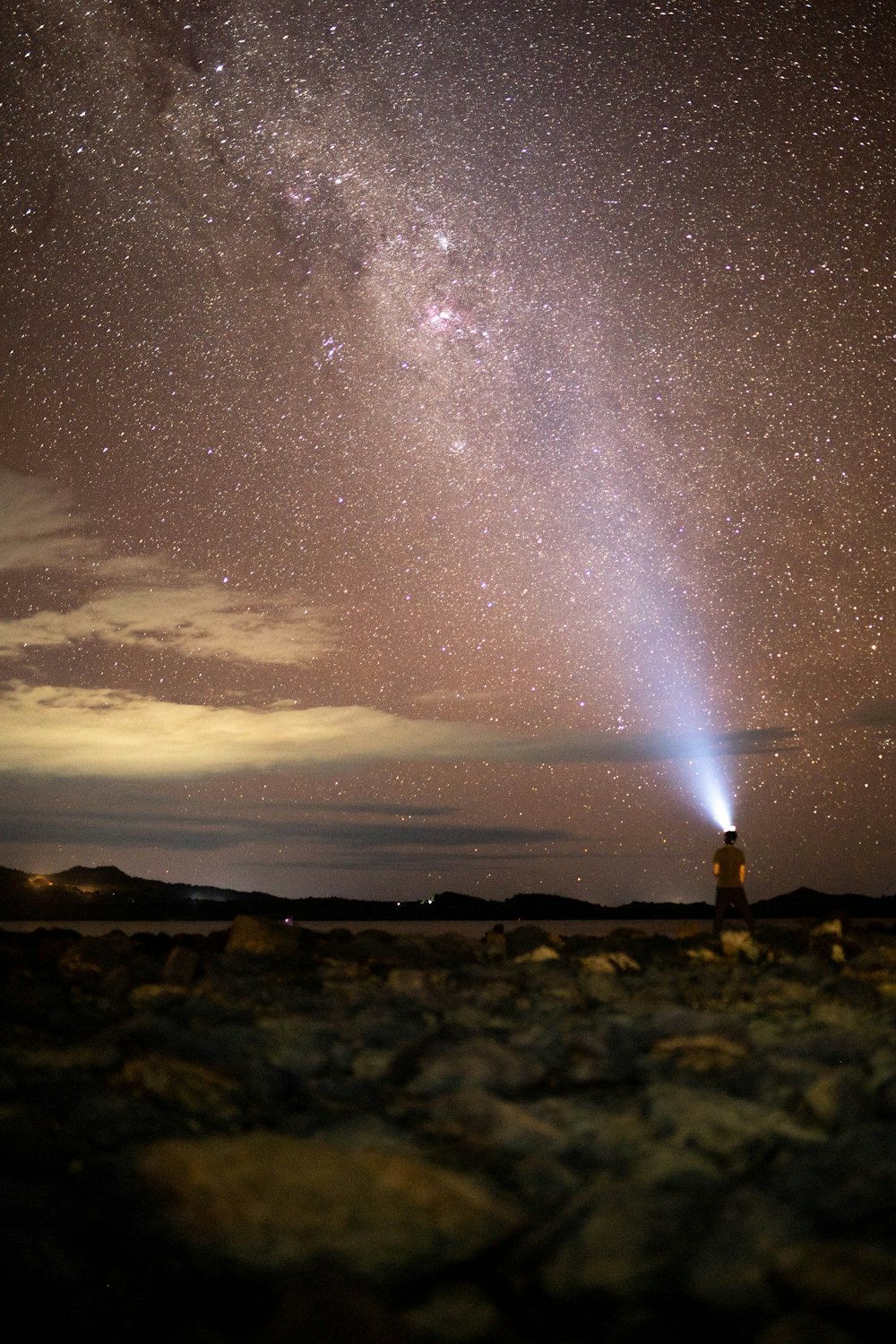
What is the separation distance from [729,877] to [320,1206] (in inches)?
436

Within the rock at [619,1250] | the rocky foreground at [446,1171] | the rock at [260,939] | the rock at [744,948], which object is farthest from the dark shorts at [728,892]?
the rock at [619,1250]

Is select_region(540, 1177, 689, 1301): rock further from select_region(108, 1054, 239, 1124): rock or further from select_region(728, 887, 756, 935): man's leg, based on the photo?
select_region(728, 887, 756, 935): man's leg

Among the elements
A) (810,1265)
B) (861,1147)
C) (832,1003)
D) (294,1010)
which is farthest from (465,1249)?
(832,1003)

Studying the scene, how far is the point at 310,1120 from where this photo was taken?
125 inches

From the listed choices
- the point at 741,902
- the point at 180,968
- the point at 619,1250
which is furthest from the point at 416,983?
the point at 741,902

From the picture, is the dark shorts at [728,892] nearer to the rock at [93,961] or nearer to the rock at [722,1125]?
the rock at [93,961]

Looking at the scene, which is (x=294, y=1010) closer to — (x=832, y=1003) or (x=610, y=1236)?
(x=832, y=1003)

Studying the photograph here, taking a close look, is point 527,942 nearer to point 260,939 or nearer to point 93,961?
point 260,939

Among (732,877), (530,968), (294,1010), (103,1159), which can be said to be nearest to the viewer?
(103,1159)

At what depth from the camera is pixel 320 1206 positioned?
219 centimetres

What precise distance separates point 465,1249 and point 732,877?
36.1ft

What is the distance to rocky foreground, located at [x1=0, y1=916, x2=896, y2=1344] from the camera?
1.85 m

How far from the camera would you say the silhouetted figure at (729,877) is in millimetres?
12430

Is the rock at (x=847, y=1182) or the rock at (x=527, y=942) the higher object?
the rock at (x=847, y=1182)
